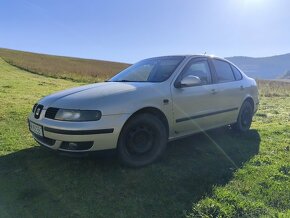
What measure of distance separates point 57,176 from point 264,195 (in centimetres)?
265

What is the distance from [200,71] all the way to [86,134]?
259 cm

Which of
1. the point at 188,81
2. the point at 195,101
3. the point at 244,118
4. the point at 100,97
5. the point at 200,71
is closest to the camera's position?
the point at 100,97

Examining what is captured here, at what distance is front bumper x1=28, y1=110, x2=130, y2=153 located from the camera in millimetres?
4289

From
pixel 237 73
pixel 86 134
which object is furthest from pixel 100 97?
pixel 237 73

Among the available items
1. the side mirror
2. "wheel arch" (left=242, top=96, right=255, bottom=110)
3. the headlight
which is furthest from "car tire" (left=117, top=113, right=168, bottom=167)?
"wheel arch" (left=242, top=96, right=255, bottom=110)

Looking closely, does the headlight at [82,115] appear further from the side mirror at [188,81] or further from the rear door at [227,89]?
the rear door at [227,89]

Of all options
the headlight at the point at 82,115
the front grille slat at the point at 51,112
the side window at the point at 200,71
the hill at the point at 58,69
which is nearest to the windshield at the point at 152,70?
the side window at the point at 200,71

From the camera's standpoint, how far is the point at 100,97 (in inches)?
179

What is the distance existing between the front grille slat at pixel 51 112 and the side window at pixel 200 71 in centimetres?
210

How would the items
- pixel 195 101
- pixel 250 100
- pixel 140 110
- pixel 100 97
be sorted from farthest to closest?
pixel 250 100 → pixel 195 101 → pixel 140 110 → pixel 100 97

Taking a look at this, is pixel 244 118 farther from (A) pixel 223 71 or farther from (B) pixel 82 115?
(B) pixel 82 115

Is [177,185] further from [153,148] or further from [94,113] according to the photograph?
[94,113]

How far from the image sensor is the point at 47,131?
454 centimetres

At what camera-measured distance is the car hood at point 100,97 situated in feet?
14.5
